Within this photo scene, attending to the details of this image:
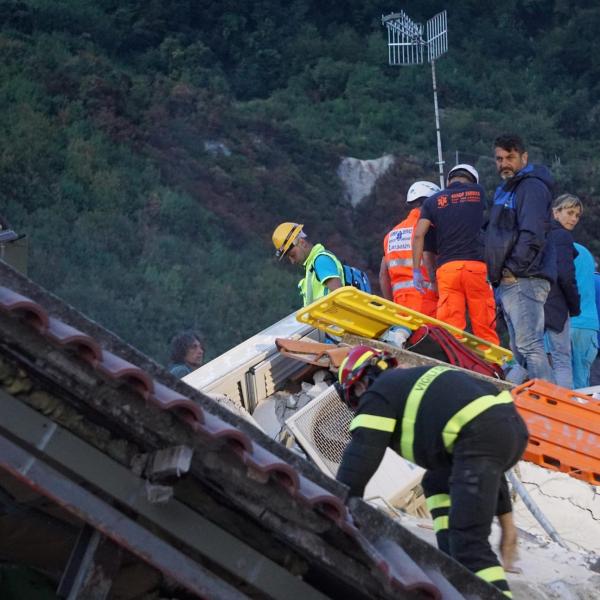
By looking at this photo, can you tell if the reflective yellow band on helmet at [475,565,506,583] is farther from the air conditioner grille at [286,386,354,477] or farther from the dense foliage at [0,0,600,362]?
the dense foliage at [0,0,600,362]

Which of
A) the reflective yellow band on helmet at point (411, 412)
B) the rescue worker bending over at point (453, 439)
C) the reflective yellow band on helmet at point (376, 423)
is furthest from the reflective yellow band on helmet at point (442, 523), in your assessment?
the reflective yellow band on helmet at point (376, 423)

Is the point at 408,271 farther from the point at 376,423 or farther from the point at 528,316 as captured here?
the point at 376,423

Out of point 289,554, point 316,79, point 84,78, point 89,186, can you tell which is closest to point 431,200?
point 289,554

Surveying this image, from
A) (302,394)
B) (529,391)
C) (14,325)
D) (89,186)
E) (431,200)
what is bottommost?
(89,186)

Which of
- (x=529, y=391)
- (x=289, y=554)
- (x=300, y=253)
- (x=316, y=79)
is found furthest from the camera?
(x=316, y=79)

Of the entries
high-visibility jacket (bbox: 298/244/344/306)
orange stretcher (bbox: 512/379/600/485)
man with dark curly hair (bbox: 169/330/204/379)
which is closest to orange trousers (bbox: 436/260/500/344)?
high-visibility jacket (bbox: 298/244/344/306)

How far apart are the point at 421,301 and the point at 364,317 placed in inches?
39.4

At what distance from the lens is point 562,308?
867cm

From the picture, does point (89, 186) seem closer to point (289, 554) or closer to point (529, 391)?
point (529, 391)

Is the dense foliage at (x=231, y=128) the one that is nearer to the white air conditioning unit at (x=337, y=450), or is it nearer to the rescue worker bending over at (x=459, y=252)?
the rescue worker bending over at (x=459, y=252)

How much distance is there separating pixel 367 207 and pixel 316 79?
649 cm

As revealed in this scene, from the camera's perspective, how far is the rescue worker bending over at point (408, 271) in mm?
9133

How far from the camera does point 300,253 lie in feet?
29.7

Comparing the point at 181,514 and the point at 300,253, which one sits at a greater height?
the point at 181,514
